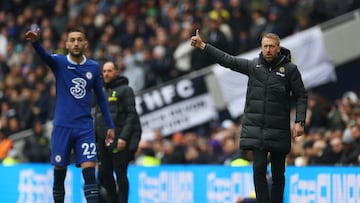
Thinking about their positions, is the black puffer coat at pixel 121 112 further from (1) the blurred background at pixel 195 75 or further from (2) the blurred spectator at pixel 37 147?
(2) the blurred spectator at pixel 37 147

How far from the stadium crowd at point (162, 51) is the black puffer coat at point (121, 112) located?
2994 millimetres

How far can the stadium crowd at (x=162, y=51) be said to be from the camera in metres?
20.3

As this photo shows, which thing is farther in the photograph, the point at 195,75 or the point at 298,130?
the point at 195,75

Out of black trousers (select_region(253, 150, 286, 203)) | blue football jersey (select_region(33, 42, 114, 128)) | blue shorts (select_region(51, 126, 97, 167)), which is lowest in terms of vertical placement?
black trousers (select_region(253, 150, 286, 203))

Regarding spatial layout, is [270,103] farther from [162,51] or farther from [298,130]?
[162,51]

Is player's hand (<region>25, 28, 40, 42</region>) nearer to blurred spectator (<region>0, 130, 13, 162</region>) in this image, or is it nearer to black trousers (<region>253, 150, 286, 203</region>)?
black trousers (<region>253, 150, 286, 203</region>)

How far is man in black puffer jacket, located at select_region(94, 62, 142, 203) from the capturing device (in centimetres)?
1504

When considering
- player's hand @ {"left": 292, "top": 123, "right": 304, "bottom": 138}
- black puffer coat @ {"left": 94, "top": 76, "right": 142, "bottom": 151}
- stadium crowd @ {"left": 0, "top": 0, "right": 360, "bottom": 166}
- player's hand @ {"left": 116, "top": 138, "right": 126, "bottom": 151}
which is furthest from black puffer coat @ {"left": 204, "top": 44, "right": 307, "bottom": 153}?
stadium crowd @ {"left": 0, "top": 0, "right": 360, "bottom": 166}

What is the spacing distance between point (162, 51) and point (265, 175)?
1205 centimetres

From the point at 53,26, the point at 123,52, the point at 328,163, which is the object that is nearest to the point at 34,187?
the point at 328,163

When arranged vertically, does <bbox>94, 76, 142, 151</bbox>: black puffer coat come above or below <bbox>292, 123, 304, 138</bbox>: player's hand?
above

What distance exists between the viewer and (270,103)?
504 inches

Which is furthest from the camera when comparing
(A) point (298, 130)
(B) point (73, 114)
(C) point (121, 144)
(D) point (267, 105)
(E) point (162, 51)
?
(E) point (162, 51)

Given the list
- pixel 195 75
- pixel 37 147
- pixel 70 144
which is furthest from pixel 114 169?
pixel 37 147
